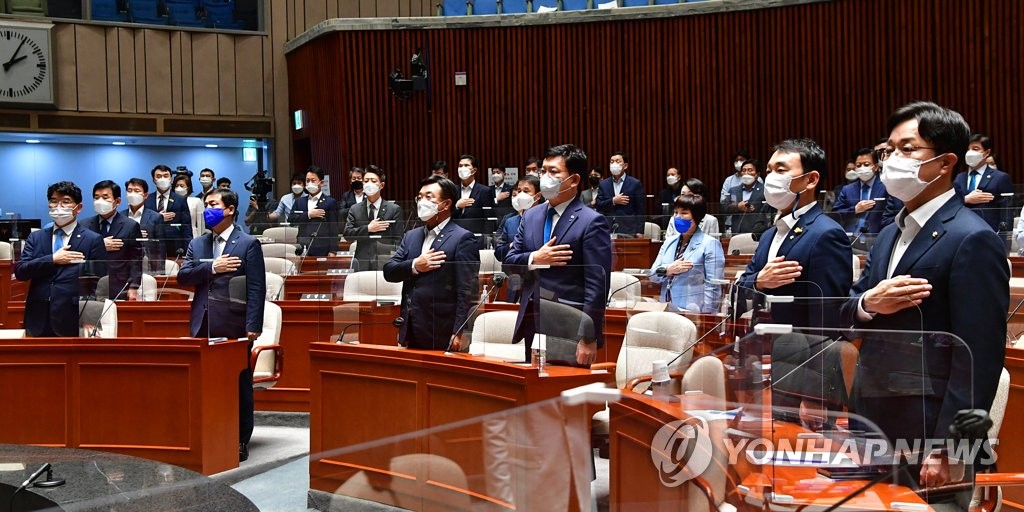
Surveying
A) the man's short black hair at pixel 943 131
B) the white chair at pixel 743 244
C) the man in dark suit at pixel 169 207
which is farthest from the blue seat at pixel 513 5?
the man's short black hair at pixel 943 131

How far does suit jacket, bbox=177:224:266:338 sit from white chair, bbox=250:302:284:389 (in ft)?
0.46

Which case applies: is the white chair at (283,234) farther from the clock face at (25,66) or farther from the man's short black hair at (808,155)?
the man's short black hair at (808,155)

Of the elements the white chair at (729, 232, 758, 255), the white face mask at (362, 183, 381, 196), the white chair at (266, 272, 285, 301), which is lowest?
the white chair at (266, 272, 285, 301)

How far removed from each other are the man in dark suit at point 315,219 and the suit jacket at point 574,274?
4535 mm

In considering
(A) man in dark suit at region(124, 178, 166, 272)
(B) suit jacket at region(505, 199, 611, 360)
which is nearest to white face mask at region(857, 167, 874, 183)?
(B) suit jacket at region(505, 199, 611, 360)

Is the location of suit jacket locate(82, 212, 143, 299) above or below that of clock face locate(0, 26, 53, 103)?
below

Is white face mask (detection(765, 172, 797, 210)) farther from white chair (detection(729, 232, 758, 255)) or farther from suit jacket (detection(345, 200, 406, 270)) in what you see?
white chair (detection(729, 232, 758, 255))

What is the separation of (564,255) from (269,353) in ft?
8.48

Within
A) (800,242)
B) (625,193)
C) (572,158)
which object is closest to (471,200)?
(625,193)

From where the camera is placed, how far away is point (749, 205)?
917cm

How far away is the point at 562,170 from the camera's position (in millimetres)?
4824

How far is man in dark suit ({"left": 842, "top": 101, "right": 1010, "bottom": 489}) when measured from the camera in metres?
2.05

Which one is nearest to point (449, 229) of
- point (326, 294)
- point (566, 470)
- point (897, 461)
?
point (326, 294)

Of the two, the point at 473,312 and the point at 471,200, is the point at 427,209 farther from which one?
the point at 471,200
